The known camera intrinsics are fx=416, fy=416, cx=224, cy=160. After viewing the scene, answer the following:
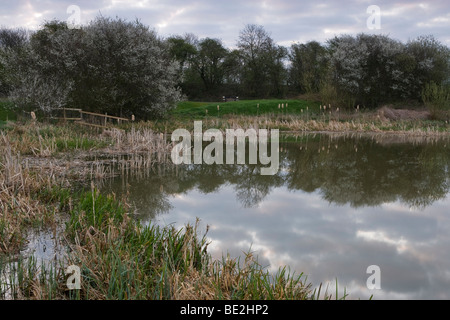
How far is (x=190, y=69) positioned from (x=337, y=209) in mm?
44404

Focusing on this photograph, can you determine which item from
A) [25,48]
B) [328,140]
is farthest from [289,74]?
[25,48]

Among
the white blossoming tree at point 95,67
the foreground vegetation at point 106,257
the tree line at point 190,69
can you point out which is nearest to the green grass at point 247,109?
the tree line at point 190,69

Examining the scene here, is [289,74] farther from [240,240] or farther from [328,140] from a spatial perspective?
[240,240]

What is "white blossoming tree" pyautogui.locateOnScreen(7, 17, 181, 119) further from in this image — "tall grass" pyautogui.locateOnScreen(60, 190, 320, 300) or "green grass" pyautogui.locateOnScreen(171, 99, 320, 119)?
"tall grass" pyautogui.locateOnScreen(60, 190, 320, 300)

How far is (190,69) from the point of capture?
49.9 metres

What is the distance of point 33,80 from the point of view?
847 inches

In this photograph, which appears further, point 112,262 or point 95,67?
point 95,67

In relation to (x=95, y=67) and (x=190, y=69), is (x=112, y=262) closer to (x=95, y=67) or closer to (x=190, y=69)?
(x=95, y=67)

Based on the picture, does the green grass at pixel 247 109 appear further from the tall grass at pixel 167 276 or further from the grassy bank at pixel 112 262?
the tall grass at pixel 167 276

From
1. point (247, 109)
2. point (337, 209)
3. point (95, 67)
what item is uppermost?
point (95, 67)

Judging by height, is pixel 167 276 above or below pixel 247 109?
below

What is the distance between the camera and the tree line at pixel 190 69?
70.9ft

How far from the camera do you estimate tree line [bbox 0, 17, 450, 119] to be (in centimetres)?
2161

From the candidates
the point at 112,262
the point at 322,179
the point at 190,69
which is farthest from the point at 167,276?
the point at 190,69
